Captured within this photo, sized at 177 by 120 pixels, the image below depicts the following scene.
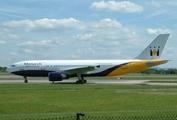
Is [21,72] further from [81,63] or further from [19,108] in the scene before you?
[19,108]

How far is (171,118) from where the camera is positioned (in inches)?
439

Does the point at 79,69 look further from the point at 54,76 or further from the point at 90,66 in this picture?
the point at 54,76

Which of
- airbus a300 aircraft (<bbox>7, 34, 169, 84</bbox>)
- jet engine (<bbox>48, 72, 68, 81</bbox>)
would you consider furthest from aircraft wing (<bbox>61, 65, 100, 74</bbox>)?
jet engine (<bbox>48, 72, 68, 81</bbox>)

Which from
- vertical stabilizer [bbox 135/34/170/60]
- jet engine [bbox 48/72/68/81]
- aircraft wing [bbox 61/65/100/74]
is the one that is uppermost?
vertical stabilizer [bbox 135/34/170/60]

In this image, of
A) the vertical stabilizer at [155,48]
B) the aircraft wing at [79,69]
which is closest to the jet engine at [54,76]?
the aircraft wing at [79,69]

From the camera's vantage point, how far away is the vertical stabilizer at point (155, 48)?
41062 mm

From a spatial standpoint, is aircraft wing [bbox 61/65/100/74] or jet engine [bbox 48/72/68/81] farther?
aircraft wing [bbox 61/65/100/74]

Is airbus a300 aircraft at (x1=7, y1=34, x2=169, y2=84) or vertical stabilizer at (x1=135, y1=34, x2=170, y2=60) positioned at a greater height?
vertical stabilizer at (x1=135, y1=34, x2=170, y2=60)

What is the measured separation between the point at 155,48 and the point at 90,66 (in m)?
9.21

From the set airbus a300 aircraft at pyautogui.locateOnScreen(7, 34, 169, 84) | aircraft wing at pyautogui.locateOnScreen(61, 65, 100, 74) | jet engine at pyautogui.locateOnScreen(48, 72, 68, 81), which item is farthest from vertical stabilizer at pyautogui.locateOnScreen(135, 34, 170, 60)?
jet engine at pyautogui.locateOnScreen(48, 72, 68, 81)

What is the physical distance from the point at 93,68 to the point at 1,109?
2693cm

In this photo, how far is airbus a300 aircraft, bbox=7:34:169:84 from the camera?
135 ft

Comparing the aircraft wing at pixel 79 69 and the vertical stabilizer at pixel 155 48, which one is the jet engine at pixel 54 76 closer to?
the aircraft wing at pixel 79 69

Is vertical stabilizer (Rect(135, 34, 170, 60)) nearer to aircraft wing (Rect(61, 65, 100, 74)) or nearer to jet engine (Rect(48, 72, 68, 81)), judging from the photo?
aircraft wing (Rect(61, 65, 100, 74))
